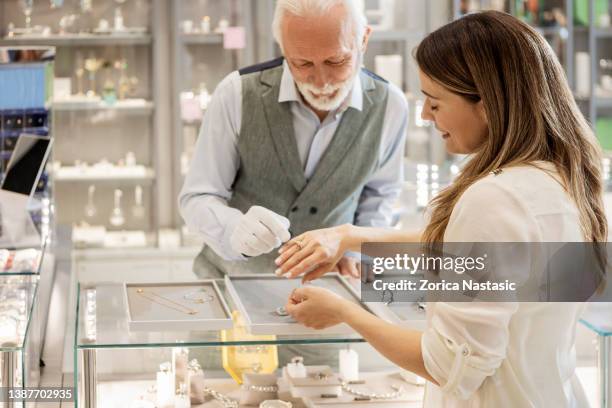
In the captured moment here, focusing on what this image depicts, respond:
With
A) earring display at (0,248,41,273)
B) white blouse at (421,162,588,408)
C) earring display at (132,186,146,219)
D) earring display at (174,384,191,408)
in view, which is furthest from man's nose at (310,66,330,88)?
earring display at (132,186,146,219)

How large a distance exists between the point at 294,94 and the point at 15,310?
1.07m

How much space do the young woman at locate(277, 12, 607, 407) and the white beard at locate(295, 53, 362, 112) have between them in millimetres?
950

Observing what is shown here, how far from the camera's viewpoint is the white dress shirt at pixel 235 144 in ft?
8.43

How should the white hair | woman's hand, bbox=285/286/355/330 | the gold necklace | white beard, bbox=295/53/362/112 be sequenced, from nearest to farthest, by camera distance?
woman's hand, bbox=285/286/355/330, the gold necklace, the white hair, white beard, bbox=295/53/362/112

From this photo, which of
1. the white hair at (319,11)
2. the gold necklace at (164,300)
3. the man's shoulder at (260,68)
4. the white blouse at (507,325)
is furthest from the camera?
the man's shoulder at (260,68)

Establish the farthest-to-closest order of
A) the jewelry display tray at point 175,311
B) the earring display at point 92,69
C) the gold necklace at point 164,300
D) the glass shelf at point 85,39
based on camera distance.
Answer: the earring display at point 92,69, the glass shelf at point 85,39, the gold necklace at point 164,300, the jewelry display tray at point 175,311

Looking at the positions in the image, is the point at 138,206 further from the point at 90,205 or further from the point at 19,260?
the point at 19,260

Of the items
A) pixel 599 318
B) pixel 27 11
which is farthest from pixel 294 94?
pixel 27 11

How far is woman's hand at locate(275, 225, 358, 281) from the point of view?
6.40 feet

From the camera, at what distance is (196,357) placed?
183 centimetres

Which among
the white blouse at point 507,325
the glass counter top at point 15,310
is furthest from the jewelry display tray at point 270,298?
the glass counter top at point 15,310

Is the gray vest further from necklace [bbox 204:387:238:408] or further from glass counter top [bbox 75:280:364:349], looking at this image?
glass counter top [bbox 75:280:364:349]

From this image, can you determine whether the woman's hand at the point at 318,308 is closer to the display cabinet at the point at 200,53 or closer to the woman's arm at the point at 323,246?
the woman's arm at the point at 323,246

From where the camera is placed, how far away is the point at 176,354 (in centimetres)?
184
